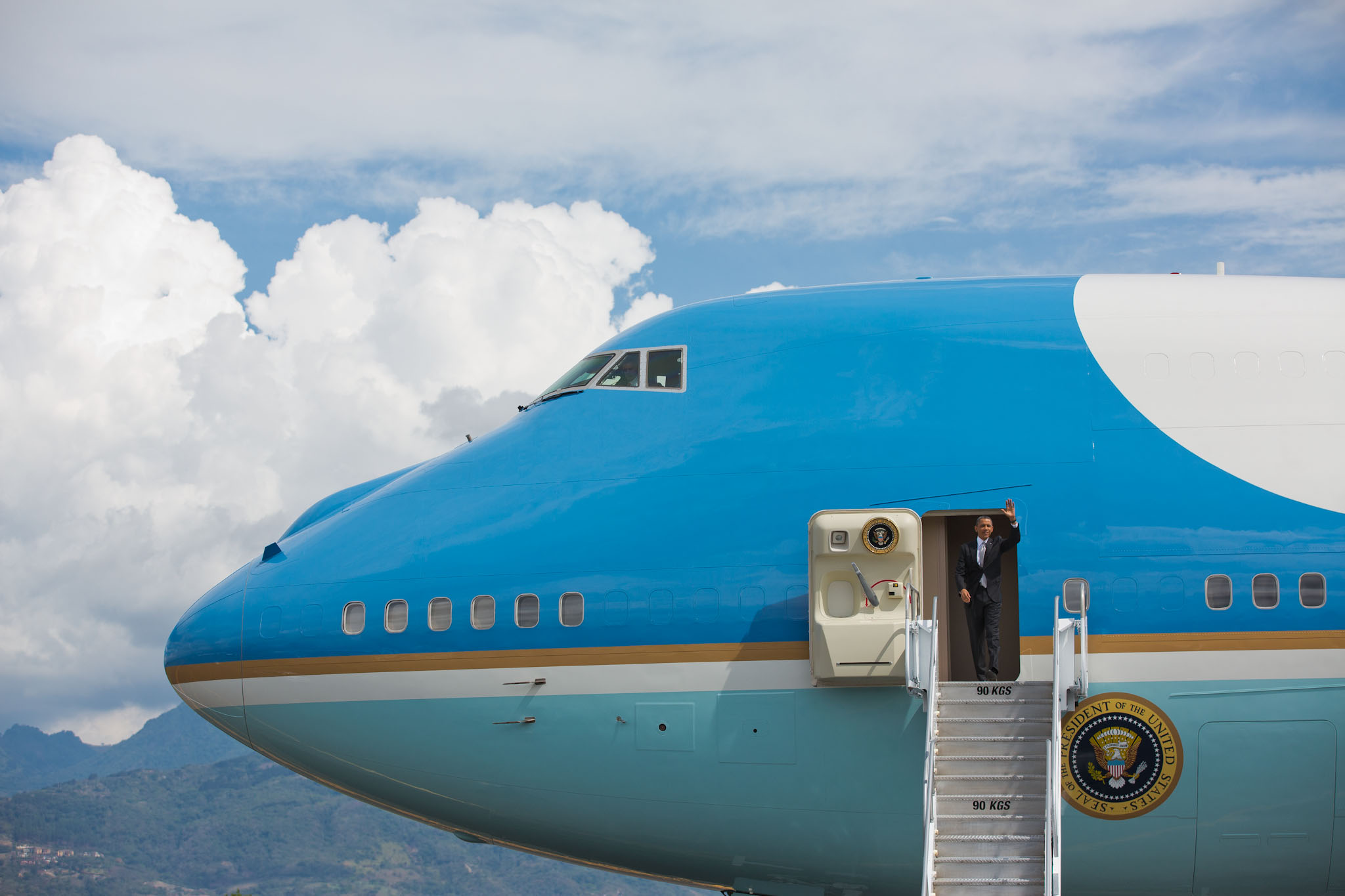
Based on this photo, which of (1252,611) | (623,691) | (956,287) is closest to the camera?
(1252,611)

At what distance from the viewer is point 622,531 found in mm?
13258

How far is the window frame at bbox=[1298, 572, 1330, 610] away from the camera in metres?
12.2

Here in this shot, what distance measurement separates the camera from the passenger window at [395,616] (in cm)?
1348

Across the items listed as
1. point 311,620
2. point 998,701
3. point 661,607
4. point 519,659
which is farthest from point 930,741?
point 311,620

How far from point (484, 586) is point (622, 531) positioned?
1.54m

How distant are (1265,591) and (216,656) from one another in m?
10.8

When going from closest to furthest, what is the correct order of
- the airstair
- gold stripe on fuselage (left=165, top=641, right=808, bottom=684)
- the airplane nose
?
the airstair, gold stripe on fuselage (left=165, top=641, right=808, bottom=684), the airplane nose

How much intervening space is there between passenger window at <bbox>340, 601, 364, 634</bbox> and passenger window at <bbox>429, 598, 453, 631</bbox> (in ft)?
2.51

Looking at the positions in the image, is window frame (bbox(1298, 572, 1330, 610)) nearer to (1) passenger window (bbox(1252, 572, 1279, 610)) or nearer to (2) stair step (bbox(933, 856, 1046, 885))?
(1) passenger window (bbox(1252, 572, 1279, 610))

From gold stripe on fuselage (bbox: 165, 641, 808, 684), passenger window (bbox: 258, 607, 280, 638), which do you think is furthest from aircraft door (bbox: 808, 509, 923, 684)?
passenger window (bbox: 258, 607, 280, 638)

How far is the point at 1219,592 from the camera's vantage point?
483 inches

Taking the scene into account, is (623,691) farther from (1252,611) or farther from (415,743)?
(1252,611)

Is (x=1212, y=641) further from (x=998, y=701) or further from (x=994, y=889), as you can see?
(x=994, y=889)

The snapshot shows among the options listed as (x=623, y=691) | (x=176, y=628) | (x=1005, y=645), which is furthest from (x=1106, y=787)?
(x=176, y=628)
